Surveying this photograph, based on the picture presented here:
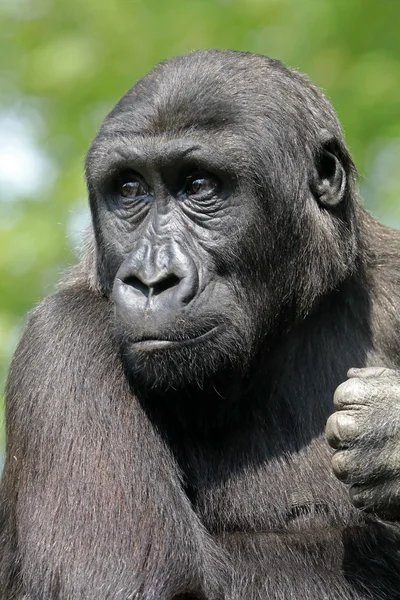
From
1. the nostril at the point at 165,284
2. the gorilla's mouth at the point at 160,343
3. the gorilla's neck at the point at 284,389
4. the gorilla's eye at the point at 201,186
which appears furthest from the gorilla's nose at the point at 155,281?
the gorilla's neck at the point at 284,389

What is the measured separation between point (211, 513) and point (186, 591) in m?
0.63

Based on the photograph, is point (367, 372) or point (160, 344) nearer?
point (160, 344)

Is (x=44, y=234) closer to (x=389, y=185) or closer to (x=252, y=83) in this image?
(x=389, y=185)

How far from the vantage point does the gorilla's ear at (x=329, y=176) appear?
5.80 metres

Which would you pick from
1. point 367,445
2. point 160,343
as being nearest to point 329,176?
point 160,343

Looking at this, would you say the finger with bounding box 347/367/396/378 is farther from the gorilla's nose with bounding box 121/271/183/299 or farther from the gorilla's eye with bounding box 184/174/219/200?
the gorilla's eye with bounding box 184/174/219/200

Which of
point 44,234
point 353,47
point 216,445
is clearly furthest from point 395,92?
point 216,445

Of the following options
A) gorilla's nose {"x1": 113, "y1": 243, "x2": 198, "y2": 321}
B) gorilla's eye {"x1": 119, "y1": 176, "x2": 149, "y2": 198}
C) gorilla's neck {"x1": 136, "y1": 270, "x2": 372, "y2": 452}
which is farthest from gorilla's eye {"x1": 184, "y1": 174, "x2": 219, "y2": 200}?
gorilla's neck {"x1": 136, "y1": 270, "x2": 372, "y2": 452}

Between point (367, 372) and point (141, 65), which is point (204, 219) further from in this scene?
point (141, 65)

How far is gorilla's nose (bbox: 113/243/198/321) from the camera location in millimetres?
5027

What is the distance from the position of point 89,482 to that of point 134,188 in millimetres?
1536

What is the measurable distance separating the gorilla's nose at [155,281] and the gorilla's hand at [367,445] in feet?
2.89

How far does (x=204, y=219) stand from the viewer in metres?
5.44

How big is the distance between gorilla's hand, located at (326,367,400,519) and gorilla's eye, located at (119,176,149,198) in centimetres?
146
